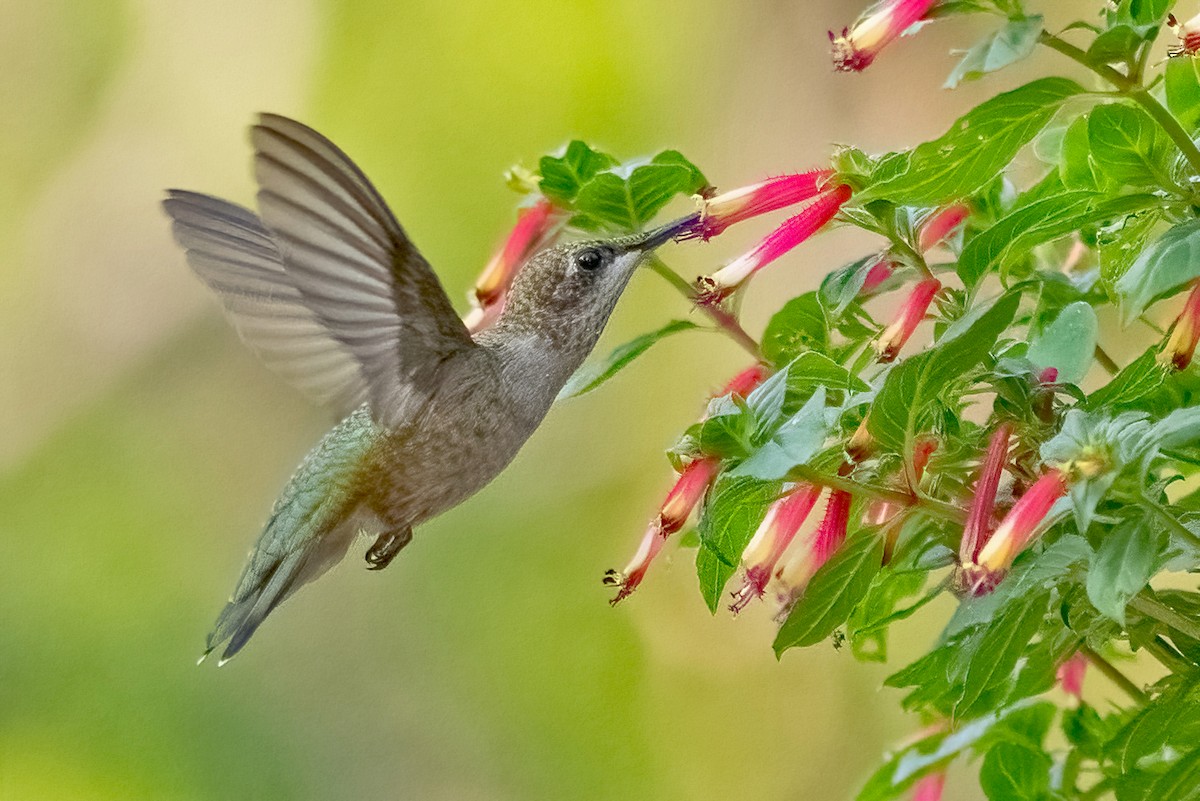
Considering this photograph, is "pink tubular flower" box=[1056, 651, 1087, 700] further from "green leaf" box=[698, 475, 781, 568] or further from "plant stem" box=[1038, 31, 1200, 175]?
"plant stem" box=[1038, 31, 1200, 175]

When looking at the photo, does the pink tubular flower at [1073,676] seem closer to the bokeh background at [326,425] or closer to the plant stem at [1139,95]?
the plant stem at [1139,95]

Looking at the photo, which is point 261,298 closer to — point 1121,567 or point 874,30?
point 874,30

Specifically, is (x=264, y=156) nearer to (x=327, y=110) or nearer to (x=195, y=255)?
(x=195, y=255)

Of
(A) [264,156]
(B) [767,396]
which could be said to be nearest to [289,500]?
(A) [264,156]

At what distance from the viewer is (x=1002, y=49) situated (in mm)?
600

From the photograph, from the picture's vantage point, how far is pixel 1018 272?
0.80 m

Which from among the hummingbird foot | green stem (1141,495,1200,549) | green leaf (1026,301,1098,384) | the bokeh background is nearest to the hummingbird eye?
the hummingbird foot

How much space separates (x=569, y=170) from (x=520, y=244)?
6 centimetres

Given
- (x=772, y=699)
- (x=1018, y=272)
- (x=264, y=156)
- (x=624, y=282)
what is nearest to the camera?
(x=264, y=156)

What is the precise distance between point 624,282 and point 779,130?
99 centimetres

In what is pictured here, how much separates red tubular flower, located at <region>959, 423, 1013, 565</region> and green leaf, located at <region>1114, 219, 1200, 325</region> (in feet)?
0.28

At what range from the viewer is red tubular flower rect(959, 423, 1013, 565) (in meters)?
0.61

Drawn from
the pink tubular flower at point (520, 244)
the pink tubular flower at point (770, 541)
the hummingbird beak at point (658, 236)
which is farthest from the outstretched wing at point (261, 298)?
the pink tubular flower at point (770, 541)

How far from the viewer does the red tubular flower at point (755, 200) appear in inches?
30.1
